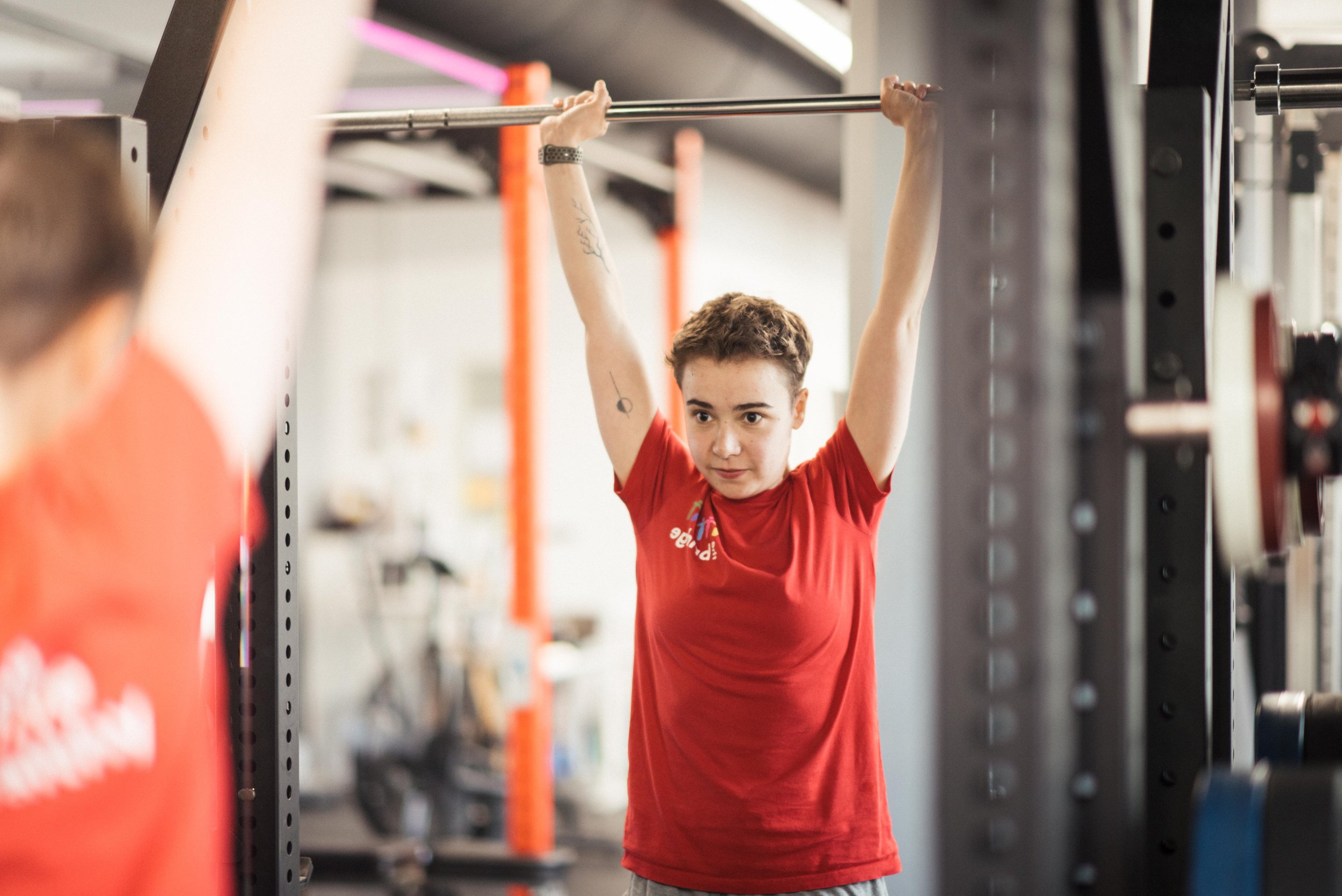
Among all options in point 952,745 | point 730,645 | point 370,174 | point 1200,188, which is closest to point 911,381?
point 730,645

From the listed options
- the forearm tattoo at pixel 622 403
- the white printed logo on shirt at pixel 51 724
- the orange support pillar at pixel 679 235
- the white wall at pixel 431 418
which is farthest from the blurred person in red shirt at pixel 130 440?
the white wall at pixel 431 418

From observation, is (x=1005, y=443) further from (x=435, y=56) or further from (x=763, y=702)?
(x=435, y=56)

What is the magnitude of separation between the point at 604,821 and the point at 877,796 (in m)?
4.62

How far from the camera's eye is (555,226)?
1890 mm

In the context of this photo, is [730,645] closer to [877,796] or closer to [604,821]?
[877,796]

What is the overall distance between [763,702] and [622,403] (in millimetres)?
530

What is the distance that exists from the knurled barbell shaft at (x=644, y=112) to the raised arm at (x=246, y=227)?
840 mm

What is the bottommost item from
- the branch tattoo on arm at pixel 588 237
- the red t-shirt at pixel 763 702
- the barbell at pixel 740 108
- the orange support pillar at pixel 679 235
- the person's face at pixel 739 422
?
the red t-shirt at pixel 763 702

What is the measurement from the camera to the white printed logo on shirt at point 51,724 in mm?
826

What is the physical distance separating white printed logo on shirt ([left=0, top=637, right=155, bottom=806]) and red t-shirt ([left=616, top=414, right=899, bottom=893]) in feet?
3.05

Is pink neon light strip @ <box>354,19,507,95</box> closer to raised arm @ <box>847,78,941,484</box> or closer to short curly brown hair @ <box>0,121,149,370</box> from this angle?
raised arm @ <box>847,78,941,484</box>

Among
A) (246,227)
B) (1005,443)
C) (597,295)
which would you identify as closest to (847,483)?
(597,295)

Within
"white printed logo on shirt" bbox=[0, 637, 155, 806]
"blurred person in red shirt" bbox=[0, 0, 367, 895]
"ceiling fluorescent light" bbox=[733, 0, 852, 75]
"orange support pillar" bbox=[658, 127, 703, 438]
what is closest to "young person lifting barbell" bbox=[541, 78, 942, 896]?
"blurred person in red shirt" bbox=[0, 0, 367, 895]

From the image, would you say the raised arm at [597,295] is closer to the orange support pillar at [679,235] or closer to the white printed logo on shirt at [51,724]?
the white printed logo on shirt at [51,724]
